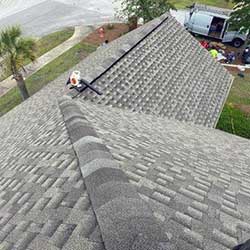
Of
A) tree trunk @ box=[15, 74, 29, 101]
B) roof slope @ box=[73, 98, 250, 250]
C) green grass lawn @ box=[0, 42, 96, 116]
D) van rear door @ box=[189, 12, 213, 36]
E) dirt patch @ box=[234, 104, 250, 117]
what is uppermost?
roof slope @ box=[73, 98, 250, 250]

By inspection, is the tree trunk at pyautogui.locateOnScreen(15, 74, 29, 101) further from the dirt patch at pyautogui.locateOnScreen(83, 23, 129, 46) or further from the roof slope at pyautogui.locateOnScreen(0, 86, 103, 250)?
the roof slope at pyautogui.locateOnScreen(0, 86, 103, 250)

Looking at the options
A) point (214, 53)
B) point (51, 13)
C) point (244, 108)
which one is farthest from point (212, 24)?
point (51, 13)

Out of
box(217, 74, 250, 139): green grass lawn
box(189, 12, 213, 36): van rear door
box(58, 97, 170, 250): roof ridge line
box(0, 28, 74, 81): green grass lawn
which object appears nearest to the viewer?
box(58, 97, 170, 250): roof ridge line

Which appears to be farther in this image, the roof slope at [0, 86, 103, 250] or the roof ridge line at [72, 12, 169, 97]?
the roof ridge line at [72, 12, 169, 97]

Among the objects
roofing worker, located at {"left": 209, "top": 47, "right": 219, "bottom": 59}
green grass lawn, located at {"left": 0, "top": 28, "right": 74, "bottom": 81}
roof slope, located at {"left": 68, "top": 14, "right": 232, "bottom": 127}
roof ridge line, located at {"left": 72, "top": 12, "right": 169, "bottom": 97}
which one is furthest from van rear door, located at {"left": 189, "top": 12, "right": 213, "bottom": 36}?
→ roof ridge line, located at {"left": 72, "top": 12, "right": 169, "bottom": 97}

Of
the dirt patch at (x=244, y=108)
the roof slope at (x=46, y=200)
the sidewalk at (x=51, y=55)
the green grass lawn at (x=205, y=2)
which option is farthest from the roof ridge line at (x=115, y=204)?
the green grass lawn at (x=205, y=2)

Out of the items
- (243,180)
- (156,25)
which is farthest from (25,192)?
(156,25)
